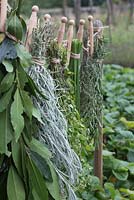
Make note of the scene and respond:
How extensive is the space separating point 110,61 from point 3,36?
8.34m

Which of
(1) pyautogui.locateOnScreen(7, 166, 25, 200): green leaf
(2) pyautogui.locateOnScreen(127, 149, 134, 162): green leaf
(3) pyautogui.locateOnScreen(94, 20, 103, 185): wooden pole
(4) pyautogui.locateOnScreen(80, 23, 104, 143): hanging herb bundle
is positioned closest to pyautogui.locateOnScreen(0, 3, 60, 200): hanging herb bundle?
(1) pyautogui.locateOnScreen(7, 166, 25, 200): green leaf

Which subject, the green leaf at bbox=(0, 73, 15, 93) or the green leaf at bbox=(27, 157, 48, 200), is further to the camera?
the green leaf at bbox=(27, 157, 48, 200)

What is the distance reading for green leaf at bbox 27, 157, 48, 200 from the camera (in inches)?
79.4

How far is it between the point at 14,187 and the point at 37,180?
0.31ft

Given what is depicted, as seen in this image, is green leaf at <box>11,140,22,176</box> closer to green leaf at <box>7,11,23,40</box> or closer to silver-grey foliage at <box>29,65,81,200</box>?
silver-grey foliage at <box>29,65,81,200</box>

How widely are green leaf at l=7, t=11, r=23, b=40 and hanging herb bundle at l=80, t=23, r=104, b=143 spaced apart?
103cm

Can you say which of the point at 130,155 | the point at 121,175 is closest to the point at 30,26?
the point at 121,175

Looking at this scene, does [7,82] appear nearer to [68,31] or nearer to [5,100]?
[5,100]

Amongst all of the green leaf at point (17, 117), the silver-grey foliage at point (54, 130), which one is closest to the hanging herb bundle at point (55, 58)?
the silver-grey foliage at point (54, 130)

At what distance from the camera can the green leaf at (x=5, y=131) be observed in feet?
6.27

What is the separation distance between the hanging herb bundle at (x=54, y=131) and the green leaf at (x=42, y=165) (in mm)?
128

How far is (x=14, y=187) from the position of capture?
6.57ft

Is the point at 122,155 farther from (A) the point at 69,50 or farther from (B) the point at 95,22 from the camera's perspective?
(A) the point at 69,50

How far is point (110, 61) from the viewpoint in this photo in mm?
10219
